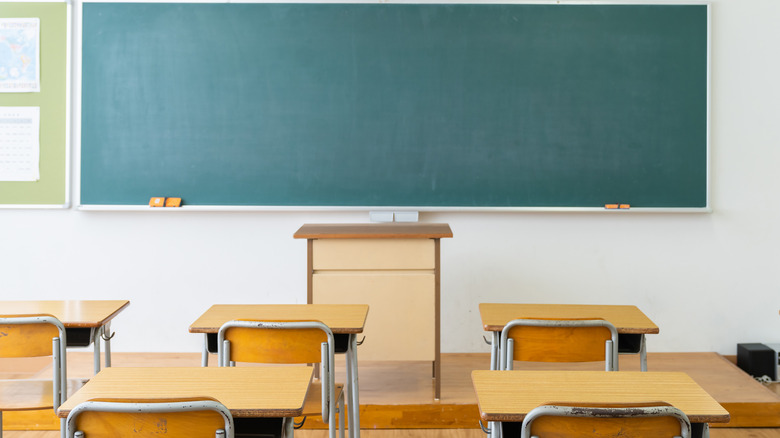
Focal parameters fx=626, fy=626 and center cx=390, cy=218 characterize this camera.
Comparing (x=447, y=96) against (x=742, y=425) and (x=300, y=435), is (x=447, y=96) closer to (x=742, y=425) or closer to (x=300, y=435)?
(x=300, y=435)

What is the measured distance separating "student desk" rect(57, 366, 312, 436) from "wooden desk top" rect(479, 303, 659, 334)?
935mm

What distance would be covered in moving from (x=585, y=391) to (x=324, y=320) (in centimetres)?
110

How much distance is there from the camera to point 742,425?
3.29 metres

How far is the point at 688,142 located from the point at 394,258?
2212 millimetres

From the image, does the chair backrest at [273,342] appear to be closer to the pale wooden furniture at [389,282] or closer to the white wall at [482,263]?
the pale wooden furniture at [389,282]

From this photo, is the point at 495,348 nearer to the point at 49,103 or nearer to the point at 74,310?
the point at 74,310

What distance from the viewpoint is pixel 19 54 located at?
13.4 feet

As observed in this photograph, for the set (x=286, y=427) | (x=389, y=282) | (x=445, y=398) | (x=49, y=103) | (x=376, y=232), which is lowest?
(x=445, y=398)

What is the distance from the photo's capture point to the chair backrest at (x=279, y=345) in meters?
2.20

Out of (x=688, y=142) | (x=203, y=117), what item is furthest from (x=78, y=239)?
(x=688, y=142)

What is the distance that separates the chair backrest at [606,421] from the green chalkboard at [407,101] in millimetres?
2652

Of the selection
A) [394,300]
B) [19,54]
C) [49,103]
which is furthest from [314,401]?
[19,54]

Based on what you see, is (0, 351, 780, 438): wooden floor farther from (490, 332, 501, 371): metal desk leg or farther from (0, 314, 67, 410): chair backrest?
(0, 314, 67, 410): chair backrest

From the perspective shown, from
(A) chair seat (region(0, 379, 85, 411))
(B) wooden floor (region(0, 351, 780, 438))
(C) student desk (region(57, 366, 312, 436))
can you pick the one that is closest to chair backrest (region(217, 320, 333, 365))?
(C) student desk (region(57, 366, 312, 436))
